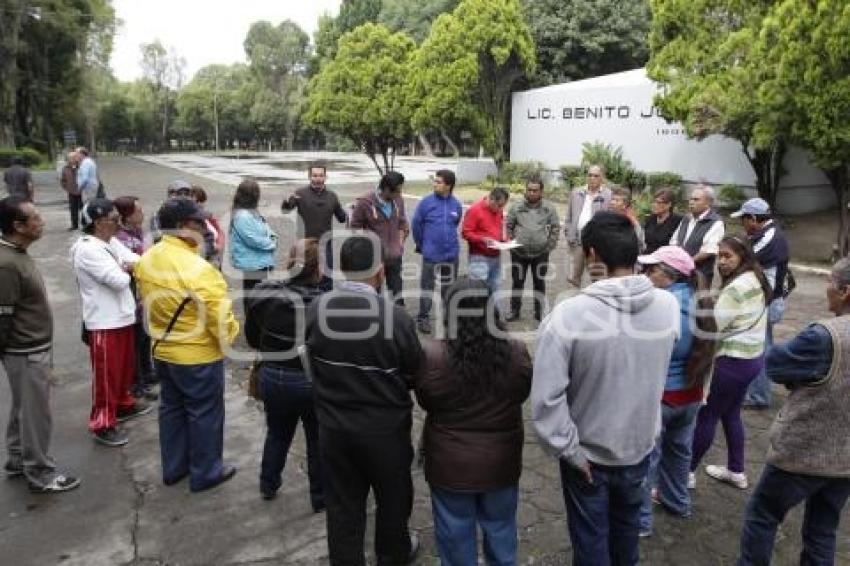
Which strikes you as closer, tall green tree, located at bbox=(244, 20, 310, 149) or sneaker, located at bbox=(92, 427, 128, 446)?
sneaker, located at bbox=(92, 427, 128, 446)

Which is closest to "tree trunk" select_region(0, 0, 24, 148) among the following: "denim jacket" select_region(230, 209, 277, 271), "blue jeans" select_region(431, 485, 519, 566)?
"denim jacket" select_region(230, 209, 277, 271)

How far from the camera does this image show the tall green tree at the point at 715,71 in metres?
11.3

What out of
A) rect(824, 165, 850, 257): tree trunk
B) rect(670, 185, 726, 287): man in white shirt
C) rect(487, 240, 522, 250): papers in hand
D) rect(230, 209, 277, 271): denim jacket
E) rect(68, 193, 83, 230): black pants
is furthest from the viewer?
rect(68, 193, 83, 230): black pants

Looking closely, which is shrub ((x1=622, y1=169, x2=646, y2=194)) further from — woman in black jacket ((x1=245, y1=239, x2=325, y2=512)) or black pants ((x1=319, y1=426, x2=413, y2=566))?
black pants ((x1=319, y1=426, x2=413, y2=566))

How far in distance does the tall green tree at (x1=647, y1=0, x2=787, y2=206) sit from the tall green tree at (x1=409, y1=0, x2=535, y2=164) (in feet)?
24.0

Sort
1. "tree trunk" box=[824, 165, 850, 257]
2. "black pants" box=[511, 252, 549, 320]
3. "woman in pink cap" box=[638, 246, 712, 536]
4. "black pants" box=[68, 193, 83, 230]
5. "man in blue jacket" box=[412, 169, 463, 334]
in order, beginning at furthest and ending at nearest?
1. "black pants" box=[68, 193, 83, 230]
2. "tree trunk" box=[824, 165, 850, 257]
3. "black pants" box=[511, 252, 549, 320]
4. "man in blue jacket" box=[412, 169, 463, 334]
5. "woman in pink cap" box=[638, 246, 712, 536]

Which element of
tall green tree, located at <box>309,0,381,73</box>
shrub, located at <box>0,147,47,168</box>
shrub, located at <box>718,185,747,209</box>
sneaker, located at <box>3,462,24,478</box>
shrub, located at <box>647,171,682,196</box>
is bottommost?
sneaker, located at <box>3,462,24,478</box>

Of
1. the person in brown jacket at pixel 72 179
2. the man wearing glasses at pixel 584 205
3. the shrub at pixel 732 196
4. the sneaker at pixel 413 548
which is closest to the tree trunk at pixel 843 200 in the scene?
the shrub at pixel 732 196

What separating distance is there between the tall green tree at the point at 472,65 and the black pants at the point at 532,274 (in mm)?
14597

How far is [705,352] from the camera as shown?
327 centimetres

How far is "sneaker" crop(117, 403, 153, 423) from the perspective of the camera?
5125 mm

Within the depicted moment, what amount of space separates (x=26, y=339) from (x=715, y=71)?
42.4 ft

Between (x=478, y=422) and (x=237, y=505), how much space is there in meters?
2.02

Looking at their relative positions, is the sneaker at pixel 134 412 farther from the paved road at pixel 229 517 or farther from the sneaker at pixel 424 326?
the sneaker at pixel 424 326
